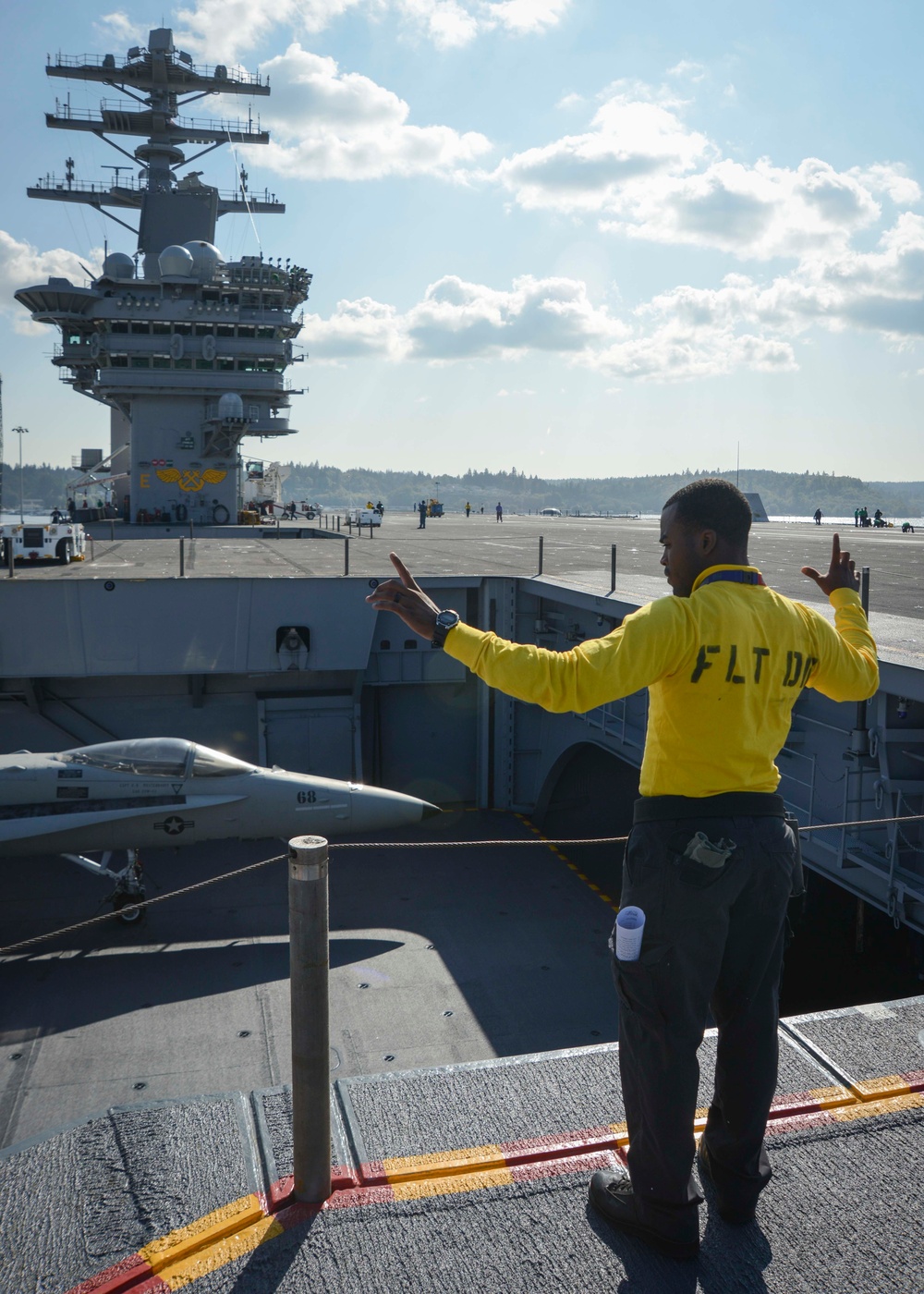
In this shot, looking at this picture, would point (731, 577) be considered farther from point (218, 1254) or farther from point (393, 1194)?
point (218, 1254)

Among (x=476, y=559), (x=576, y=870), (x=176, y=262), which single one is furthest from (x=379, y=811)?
(x=176, y=262)

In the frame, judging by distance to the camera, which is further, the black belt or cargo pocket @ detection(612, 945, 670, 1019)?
the black belt

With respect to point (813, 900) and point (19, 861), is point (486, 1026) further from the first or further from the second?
point (19, 861)

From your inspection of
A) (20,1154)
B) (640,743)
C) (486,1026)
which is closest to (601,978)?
(486,1026)

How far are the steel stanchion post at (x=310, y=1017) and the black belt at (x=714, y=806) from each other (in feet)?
3.76

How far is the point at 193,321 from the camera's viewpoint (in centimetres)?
3928

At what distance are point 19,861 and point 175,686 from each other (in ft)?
13.7

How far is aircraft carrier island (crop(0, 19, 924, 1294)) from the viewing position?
3.08 m

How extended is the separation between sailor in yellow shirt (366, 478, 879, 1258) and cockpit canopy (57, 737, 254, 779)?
412 inches

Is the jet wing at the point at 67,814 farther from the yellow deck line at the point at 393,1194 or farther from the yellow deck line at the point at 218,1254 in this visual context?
the yellow deck line at the point at 218,1254

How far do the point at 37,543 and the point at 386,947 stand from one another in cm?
1340

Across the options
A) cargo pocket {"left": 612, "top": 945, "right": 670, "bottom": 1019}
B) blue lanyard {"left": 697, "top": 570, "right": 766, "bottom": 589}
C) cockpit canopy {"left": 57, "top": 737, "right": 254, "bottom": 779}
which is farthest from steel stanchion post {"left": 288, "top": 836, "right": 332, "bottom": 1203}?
cockpit canopy {"left": 57, "top": 737, "right": 254, "bottom": 779}

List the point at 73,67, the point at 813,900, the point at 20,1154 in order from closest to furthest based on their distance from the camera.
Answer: the point at 20,1154, the point at 813,900, the point at 73,67

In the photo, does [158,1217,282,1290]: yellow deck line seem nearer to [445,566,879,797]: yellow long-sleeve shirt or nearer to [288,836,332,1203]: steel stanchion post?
[288,836,332,1203]: steel stanchion post
